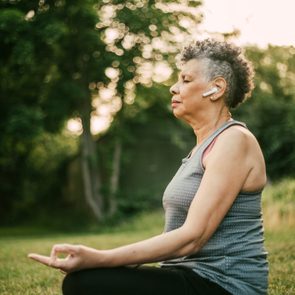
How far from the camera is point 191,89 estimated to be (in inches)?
107

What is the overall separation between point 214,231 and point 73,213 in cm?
1877

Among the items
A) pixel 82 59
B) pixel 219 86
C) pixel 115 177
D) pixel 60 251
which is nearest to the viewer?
pixel 60 251

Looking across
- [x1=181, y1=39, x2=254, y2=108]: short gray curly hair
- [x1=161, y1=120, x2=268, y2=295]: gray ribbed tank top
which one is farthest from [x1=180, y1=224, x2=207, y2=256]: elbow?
[x1=181, y1=39, x2=254, y2=108]: short gray curly hair

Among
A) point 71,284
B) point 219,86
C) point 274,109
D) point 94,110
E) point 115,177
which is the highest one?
point 219,86

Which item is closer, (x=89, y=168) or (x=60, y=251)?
(x=60, y=251)

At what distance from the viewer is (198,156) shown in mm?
2477

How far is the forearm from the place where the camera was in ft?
7.23

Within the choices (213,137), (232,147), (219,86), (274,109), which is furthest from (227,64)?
(274,109)

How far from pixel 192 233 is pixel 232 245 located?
0.25 m

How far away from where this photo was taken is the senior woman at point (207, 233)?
7.27ft

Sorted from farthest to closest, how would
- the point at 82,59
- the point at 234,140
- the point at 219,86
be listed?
1. the point at 82,59
2. the point at 219,86
3. the point at 234,140

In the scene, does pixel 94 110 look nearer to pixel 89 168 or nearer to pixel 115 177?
pixel 89 168

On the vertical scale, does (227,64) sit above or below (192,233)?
above

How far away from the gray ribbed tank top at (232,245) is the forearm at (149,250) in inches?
8.1
